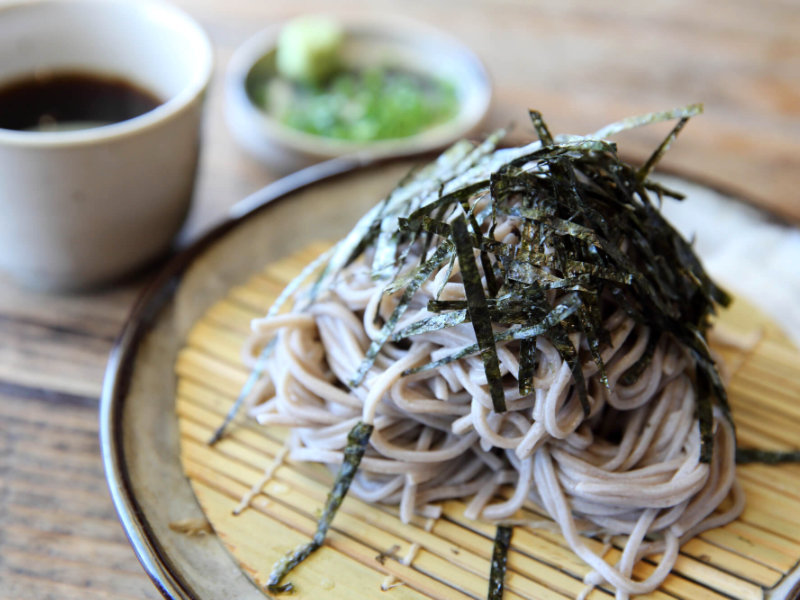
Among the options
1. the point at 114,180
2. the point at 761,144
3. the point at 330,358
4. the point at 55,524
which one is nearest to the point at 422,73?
the point at 761,144

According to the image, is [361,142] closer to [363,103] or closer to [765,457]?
[363,103]

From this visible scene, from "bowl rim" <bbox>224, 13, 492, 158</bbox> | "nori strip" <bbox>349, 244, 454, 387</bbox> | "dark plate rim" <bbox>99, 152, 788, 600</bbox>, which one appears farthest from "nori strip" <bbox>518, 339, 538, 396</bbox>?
"bowl rim" <bbox>224, 13, 492, 158</bbox>

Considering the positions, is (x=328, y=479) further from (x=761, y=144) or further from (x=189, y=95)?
(x=761, y=144)

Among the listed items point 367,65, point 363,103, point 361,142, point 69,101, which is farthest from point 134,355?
point 367,65

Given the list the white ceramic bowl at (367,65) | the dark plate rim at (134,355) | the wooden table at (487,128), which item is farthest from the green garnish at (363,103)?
the dark plate rim at (134,355)

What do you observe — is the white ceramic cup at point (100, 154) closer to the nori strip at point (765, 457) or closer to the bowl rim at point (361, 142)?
the bowl rim at point (361, 142)

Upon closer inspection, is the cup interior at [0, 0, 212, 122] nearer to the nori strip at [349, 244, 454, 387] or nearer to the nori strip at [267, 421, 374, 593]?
the nori strip at [349, 244, 454, 387]
